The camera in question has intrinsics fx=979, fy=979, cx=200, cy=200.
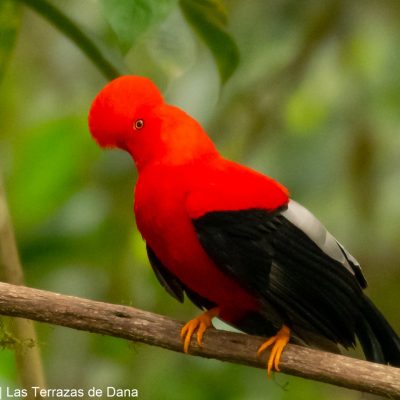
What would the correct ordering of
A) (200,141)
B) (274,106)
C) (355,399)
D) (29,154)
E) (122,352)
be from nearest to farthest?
1. (200,141)
2. (29,154)
3. (122,352)
4. (274,106)
5. (355,399)

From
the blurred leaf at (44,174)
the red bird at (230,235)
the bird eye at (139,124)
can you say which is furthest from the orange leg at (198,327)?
the blurred leaf at (44,174)

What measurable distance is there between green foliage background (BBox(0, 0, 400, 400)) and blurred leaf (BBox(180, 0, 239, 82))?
45 centimetres

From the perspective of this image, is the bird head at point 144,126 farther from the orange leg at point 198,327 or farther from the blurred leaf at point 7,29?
the orange leg at point 198,327

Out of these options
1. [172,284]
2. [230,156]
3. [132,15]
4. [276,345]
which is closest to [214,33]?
[132,15]

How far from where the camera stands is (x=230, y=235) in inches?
107

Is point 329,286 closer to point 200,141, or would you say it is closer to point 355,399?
point 200,141

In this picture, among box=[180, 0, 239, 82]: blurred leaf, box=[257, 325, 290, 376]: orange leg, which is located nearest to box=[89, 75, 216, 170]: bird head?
box=[180, 0, 239, 82]: blurred leaf

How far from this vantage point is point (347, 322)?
9.00 ft

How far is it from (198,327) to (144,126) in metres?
0.62

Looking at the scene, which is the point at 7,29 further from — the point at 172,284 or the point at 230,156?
the point at 230,156

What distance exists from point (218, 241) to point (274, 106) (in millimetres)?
1656

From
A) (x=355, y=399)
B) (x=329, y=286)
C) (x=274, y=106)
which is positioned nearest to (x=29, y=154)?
(x=274, y=106)

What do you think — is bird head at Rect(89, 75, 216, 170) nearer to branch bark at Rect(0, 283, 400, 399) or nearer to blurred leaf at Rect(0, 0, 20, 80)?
blurred leaf at Rect(0, 0, 20, 80)

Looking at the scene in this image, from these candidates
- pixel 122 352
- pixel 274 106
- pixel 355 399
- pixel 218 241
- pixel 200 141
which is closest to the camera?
pixel 218 241
